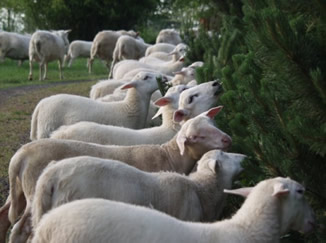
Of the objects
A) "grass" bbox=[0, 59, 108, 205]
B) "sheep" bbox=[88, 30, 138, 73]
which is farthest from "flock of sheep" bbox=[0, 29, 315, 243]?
"sheep" bbox=[88, 30, 138, 73]

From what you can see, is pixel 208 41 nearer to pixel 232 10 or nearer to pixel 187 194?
pixel 232 10

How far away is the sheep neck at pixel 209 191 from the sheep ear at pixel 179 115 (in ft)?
4.18

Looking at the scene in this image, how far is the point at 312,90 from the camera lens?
3.04 metres

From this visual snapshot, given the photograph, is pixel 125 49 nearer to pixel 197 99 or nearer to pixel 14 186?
pixel 197 99

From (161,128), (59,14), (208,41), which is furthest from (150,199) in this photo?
(59,14)

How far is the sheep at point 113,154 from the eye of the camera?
15.2 ft

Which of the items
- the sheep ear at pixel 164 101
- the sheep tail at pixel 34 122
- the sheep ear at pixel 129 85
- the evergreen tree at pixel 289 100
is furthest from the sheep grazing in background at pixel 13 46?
the evergreen tree at pixel 289 100

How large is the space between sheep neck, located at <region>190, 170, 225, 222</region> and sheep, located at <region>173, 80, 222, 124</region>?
136 cm

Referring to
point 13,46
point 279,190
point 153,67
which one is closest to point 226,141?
point 279,190

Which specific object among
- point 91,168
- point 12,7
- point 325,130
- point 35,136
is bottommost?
point 12,7

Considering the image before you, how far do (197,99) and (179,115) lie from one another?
29 centimetres

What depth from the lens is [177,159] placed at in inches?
207

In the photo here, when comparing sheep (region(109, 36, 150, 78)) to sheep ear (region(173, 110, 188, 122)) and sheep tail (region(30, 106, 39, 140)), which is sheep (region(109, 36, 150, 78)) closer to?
sheep tail (region(30, 106, 39, 140))

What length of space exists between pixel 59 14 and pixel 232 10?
80.2ft
